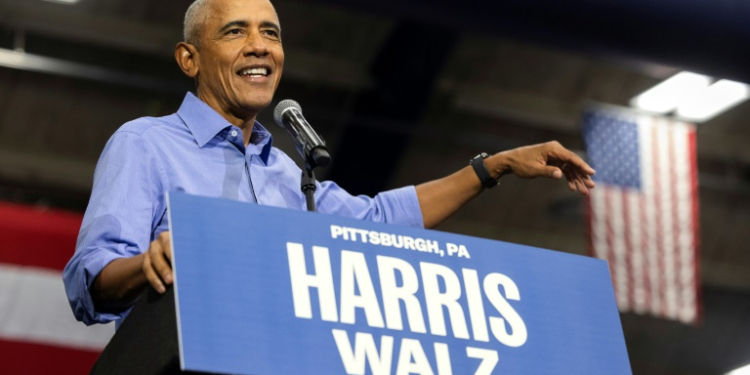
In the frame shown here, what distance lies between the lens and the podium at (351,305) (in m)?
1.25

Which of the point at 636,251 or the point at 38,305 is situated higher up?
the point at 636,251

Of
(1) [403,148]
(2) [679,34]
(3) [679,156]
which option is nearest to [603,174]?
(3) [679,156]

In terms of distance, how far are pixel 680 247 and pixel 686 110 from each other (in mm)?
2071

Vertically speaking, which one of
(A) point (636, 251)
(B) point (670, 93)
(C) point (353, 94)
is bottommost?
(A) point (636, 251)

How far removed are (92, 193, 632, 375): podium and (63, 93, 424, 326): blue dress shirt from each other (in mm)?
158

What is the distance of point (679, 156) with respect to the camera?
6574 mm

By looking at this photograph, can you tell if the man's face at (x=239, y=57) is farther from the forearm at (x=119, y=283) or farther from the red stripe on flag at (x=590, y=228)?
the red stripe on flag at (x=590, y=228)

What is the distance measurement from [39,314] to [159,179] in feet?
9.08

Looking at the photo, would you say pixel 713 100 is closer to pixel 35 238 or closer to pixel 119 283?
pixel 35 238

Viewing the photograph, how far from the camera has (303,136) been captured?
5.57 ft

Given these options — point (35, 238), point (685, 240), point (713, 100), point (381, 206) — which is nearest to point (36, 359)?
point (35, 238)

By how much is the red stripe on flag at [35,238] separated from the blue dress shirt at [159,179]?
2708 millimetres

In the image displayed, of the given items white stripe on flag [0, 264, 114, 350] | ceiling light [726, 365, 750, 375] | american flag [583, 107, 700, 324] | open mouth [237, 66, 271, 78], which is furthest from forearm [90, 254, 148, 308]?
ceiling light [726, 365, 750, 375]

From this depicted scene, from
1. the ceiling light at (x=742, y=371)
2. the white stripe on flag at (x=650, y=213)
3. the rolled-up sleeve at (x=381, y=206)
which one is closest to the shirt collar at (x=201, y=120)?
the rolled-up sleeve at (x=381, y=206)
